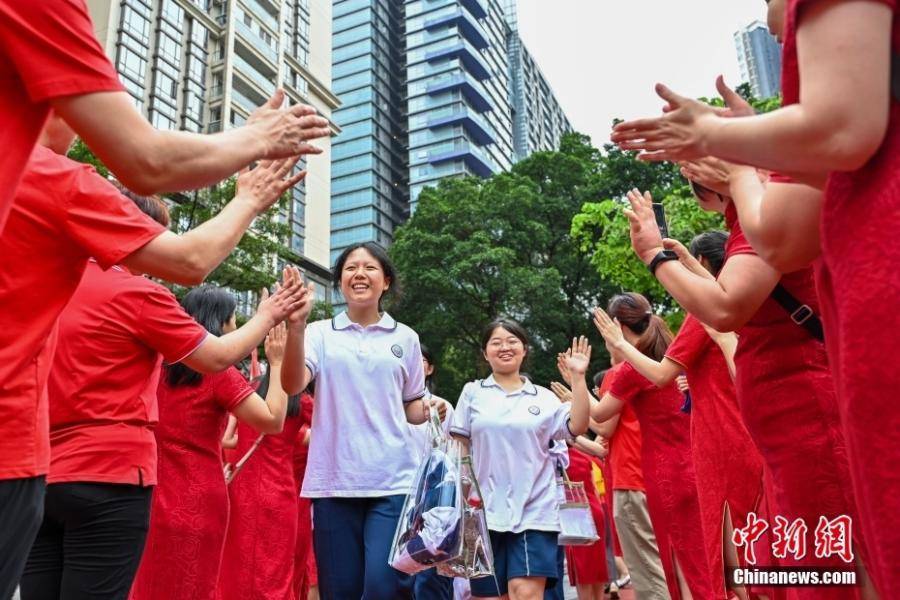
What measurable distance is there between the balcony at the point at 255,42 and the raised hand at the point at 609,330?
35.8 m

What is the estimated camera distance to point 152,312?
100 inches

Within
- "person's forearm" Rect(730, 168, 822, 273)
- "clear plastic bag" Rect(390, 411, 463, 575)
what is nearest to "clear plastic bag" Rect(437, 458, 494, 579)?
"clear plastic bag" Rect(390, 411, 463, 575)

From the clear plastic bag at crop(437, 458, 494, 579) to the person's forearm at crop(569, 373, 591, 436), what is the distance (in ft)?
3.87

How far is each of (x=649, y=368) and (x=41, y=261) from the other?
304cm

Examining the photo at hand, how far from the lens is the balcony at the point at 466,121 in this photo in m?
54.0

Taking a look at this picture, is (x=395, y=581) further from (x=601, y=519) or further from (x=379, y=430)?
(x=601, y=519)

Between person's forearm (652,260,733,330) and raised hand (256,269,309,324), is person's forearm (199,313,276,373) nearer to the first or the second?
raised hand (256,269,309,324)

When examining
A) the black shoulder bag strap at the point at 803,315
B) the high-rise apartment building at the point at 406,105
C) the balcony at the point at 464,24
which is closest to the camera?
the black shoulder bag strap at the point at 803,315

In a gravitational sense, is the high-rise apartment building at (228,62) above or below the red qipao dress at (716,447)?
above

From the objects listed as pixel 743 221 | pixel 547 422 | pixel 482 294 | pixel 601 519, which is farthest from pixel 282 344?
pixel 482 294

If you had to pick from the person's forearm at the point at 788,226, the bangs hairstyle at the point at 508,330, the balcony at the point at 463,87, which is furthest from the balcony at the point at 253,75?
the person's forearm at the point at 788,226

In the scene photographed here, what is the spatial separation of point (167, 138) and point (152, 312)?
3.97 feet

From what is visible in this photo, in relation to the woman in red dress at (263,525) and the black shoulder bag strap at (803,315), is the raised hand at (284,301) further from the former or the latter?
the black shoulder bag strap at (803,315)

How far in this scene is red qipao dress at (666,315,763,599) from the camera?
3266 millimetres
